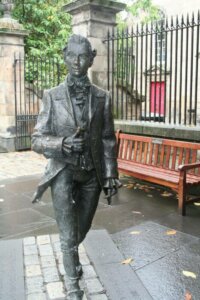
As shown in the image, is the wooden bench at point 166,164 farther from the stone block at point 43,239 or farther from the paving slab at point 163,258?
the stone block at point 43,239

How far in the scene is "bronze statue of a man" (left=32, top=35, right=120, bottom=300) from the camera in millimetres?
2898

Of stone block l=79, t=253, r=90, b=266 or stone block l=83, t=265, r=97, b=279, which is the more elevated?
stone block l=79, t=253, r=90, b=266

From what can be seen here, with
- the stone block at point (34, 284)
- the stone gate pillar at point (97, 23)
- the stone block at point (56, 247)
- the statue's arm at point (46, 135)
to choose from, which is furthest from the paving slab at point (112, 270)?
the stone gate pillar at point (97, 23)

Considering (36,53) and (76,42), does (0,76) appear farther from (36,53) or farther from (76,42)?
(76,42)

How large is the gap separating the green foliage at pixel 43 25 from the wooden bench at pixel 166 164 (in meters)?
9.66

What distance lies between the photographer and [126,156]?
762cm

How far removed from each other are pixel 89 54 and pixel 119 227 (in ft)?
9.38

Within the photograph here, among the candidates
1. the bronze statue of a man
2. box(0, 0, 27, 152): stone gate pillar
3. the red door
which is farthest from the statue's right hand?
box(0, 0, 27, 152): stone gate pillar

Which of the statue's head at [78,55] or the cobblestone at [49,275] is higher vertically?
the statue's head at [78,55]

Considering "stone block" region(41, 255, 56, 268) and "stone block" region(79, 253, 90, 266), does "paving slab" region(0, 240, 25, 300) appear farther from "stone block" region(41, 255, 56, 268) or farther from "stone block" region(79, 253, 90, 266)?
"stone block" region(79, 253, 90, 266)

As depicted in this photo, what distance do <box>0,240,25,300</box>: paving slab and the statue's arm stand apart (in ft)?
4.26

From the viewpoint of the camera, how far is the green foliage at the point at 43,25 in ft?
54.5

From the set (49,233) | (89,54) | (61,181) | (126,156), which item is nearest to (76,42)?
(89,54)

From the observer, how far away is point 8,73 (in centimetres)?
1220
